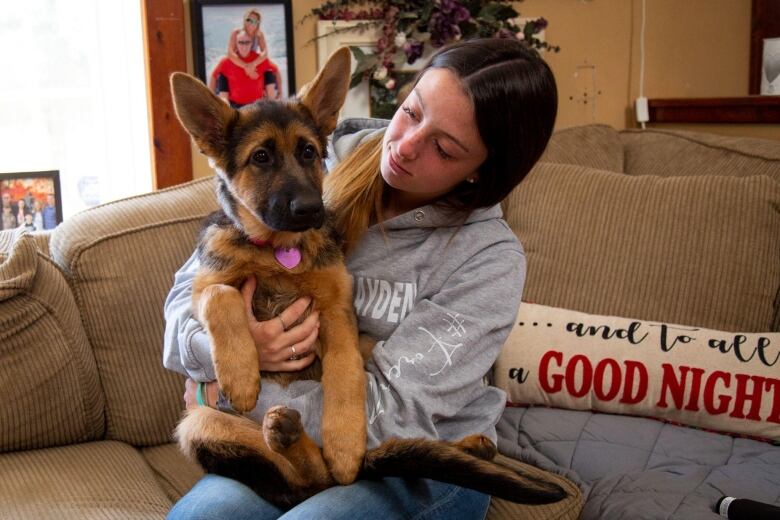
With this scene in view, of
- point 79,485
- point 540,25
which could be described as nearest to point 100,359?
point 79,485

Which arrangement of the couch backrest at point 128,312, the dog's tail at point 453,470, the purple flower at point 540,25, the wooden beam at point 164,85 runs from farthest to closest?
the purple flower at point 540,25 → the wooden beam at point 164,85 → the couch backrest at point 128,312 → the dog's tail at point 453,470

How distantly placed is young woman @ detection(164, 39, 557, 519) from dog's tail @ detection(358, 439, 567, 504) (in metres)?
0.05

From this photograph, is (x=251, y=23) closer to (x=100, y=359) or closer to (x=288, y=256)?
(x=100, y=359)

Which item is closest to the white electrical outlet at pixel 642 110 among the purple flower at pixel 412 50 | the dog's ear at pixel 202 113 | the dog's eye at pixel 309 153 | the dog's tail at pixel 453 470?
the purple flower at pixel 412 50

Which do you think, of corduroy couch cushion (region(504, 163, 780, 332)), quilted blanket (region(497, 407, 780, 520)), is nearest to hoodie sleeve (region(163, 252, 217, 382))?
quilted blanket (region(497, 407, 780, 520))

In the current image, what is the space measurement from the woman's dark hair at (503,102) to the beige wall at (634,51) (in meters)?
1.79

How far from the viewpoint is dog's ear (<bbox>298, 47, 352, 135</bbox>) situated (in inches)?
67.6

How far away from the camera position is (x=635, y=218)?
2.29 metres

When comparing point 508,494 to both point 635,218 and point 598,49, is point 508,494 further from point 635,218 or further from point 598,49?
point 598,49

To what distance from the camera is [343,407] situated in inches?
57.6

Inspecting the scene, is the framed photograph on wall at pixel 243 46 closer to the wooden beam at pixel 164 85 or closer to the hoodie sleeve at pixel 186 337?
the wooden beam at pixel 164 85

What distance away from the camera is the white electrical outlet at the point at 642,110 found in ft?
11.2

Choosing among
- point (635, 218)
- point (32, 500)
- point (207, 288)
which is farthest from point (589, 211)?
point (32, 500)

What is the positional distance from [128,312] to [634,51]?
2.53 metres
